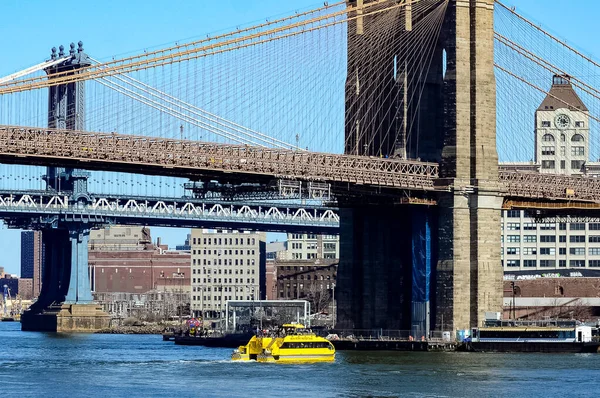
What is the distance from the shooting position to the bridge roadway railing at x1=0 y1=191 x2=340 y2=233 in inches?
6850

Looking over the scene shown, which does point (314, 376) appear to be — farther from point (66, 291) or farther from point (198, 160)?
point (66, 291)

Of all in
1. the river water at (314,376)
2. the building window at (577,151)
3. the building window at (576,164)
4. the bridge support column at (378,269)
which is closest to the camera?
the river water at (314,376)

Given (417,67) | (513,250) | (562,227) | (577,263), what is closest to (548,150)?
(562,227)

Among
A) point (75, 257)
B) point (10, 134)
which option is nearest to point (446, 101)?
point (10, 134)

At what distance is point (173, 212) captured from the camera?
187 m

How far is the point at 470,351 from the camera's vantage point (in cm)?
9588

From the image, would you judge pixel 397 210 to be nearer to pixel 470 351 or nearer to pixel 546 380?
pixel 470 351

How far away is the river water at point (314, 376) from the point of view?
69.2m

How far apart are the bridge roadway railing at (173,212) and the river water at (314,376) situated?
75.3m

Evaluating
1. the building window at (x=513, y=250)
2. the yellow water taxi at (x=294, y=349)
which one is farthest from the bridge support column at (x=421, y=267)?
the building window at (x=513, y=250)

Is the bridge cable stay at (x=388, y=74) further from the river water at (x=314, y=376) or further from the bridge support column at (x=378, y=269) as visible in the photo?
the river water at (x=314, y=376)

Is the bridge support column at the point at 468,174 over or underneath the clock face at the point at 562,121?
underneath

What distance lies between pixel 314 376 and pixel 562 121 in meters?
102

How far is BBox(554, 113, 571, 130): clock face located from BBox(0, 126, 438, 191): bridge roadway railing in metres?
Answer: 78.0
